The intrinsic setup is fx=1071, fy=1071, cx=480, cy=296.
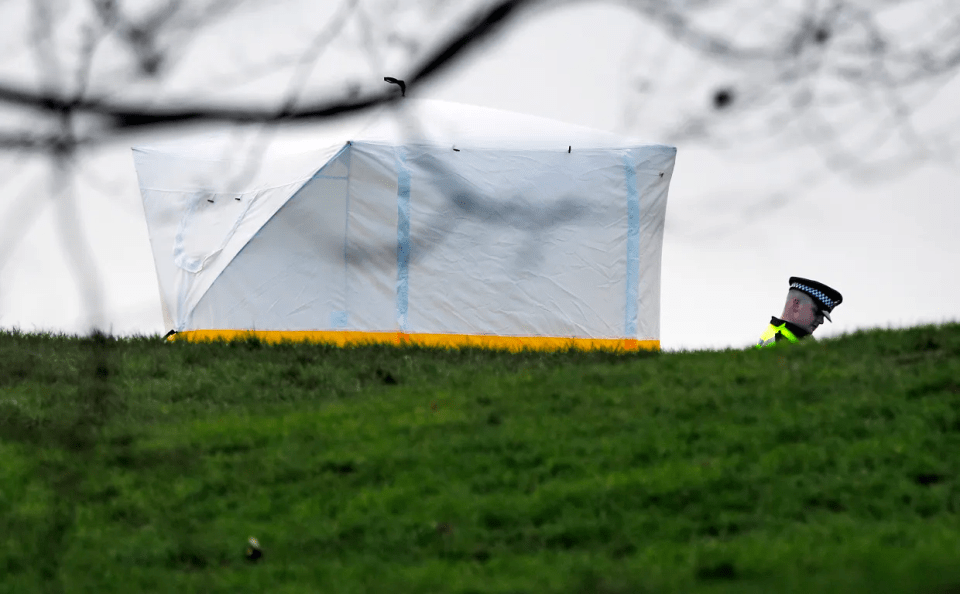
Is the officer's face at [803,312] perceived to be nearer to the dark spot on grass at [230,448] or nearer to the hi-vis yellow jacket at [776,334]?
the hi-vis yellow jacket at [776,334]

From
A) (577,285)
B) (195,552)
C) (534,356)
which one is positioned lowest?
(195,552)

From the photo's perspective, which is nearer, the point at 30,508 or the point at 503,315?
the point at 30,508

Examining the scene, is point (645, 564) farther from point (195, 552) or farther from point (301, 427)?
point (301, 427)

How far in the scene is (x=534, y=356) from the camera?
10.0 metres

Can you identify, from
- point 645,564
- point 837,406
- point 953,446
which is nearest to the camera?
point 645,564

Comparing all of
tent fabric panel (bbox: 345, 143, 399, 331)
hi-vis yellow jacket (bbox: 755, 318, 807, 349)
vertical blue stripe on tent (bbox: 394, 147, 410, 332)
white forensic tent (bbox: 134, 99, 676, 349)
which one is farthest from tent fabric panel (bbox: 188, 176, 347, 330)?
hi-vis yellow jacket (bbox: 755, 318, 807, 349)

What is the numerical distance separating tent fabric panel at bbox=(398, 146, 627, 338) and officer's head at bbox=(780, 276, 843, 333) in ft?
7.58

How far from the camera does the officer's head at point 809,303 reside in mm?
9375

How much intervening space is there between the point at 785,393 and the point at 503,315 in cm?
451

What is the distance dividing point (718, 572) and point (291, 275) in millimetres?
7652

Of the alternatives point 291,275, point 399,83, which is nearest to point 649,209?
point 291,275

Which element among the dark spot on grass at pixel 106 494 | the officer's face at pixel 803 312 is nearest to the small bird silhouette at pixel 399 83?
the dark spot on grass at pixel 106 494

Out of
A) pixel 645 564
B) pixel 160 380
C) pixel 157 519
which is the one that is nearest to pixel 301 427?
pixel 157 519

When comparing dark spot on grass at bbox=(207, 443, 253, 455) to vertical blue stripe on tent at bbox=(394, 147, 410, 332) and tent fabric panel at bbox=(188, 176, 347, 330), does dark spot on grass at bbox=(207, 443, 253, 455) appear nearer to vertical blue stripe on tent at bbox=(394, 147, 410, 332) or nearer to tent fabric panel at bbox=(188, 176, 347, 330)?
tent fabric panel at bbox=(188, 176, 347, 330)
